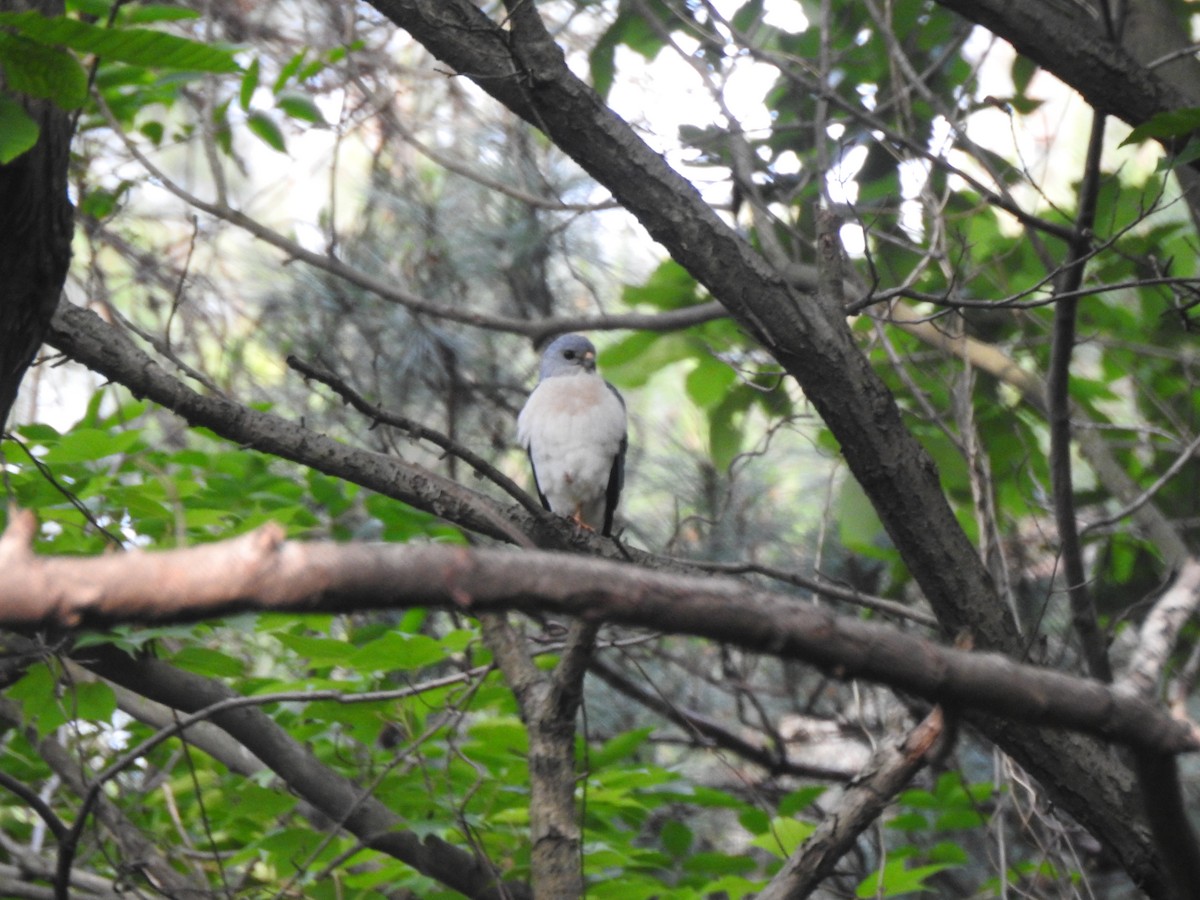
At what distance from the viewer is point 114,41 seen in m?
1.28

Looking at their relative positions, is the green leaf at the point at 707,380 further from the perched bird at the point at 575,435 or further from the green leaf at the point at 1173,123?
the green leaf at the point at 1173,123

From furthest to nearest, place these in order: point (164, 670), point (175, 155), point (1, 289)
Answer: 1. point (175, 155)
2. point (164, 670)
3. point (1, 289)

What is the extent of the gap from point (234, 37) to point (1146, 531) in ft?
13.5

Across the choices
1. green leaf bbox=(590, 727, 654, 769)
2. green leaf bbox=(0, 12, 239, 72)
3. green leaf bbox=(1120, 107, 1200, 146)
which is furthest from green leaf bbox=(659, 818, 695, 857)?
green leaf bbox=(0, 12, 239, 72)

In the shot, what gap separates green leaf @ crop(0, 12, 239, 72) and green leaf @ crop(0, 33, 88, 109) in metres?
0.02

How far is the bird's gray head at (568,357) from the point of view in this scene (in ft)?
16.0

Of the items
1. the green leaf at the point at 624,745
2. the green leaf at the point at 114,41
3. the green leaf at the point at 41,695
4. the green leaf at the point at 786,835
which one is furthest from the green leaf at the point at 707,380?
the green leaf at the point at 114,41

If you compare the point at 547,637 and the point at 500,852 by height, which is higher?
the point at 547,637

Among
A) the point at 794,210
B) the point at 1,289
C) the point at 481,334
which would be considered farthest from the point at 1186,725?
the point at 481,334

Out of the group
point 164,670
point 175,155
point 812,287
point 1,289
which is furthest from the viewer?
point 175,155

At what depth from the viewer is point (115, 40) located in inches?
50.3

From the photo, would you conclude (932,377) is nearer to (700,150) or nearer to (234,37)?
(700,150)

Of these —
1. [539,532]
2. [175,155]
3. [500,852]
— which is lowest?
[500,852]

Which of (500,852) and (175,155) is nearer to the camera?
(500,852)
